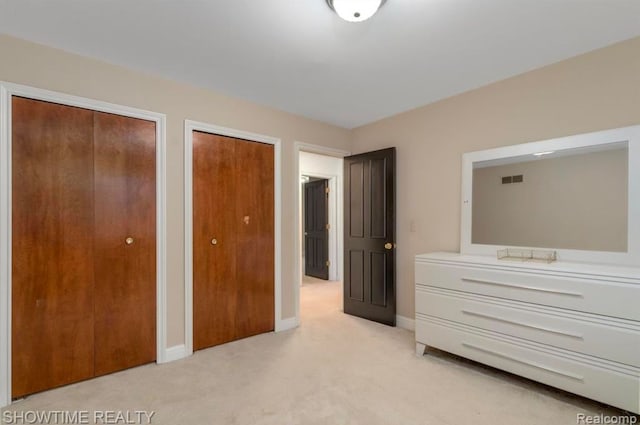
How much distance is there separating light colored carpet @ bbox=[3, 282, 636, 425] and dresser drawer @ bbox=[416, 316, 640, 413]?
0.45 feet

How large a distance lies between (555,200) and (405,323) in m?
1.87

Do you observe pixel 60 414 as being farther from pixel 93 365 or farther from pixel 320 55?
pixel 320 55

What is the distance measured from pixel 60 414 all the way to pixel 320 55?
114 inches

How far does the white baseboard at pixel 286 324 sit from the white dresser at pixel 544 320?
138 centimetres

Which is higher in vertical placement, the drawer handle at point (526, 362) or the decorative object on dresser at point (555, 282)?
the decorative object on dresser at point (555, 282)

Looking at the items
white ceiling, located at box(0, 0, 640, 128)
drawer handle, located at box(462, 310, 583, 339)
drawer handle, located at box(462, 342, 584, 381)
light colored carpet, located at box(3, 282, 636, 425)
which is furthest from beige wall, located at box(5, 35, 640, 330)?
drawer handle, located at box(462, 342, 584, 381)

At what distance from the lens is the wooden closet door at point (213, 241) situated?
2.81 metres

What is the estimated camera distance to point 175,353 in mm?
2650

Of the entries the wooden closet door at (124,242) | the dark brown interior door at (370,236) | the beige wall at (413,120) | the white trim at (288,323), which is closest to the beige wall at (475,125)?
the beige wall at (413,120)

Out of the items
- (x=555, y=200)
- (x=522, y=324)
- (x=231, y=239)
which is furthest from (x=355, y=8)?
(x=522, y=324)

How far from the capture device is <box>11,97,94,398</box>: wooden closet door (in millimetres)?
2043

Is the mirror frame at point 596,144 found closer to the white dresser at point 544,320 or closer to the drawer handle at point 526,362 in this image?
the white dresser at point 544,320

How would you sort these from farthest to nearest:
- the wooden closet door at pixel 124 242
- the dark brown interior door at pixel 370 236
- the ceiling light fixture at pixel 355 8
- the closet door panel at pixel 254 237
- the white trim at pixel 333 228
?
the white trim at pixel 333 228 → the dark brown interior door at pixel 370 236 → the closet door panel at pixel 254 237 → the wooden closet door at pixel 124 242 → the ceiling light fixture at pixel 355 8

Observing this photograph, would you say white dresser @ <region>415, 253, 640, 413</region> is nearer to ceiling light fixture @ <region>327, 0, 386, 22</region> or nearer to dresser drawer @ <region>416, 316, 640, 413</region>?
dresser drawer @ <region>416, 316, 640, 413</region>
